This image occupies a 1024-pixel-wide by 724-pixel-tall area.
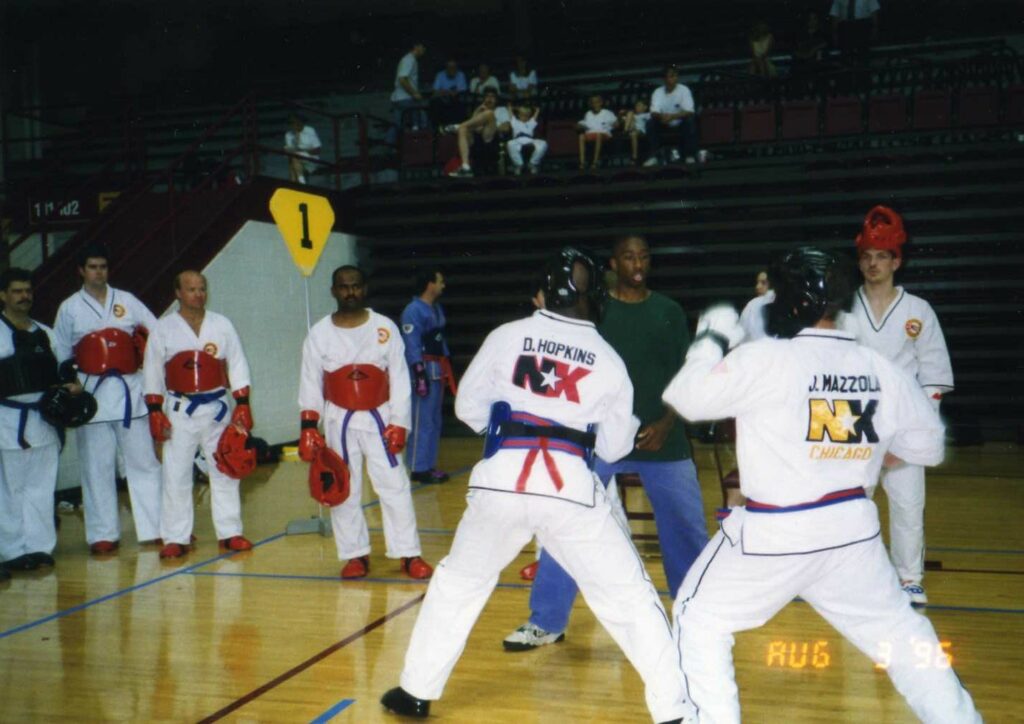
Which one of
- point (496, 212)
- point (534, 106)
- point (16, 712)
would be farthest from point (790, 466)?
point (534, 106)

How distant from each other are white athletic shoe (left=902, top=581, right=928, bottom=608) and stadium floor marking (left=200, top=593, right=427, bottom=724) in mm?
2309

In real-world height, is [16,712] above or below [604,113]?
below

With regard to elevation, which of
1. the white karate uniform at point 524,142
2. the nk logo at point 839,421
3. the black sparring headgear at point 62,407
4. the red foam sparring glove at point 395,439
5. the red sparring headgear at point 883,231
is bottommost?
the red foam sparring glove at point 395,439

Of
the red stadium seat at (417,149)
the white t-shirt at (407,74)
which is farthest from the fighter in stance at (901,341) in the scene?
the white t-shirt at (407,74)

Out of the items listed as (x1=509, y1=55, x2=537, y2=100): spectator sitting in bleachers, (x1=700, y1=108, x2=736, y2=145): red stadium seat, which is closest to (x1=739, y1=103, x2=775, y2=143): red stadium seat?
(x1=700, y1=108, x2=736, y2=145): red stadium seat

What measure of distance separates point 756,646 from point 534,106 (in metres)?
11.1

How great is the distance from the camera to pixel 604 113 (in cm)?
1306

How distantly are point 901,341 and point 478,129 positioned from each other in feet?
30.4

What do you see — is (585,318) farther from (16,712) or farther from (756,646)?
(16,712)

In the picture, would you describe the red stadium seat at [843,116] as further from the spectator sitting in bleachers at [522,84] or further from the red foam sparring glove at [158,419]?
the red foam sparring glove at [158,419]

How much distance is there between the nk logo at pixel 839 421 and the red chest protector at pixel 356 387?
10.7ft

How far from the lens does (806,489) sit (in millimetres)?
2717

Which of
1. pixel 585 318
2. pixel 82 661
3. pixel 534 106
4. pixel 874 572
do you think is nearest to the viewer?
pixel 874 572

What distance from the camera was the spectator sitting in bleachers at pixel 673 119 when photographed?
1246 cm
